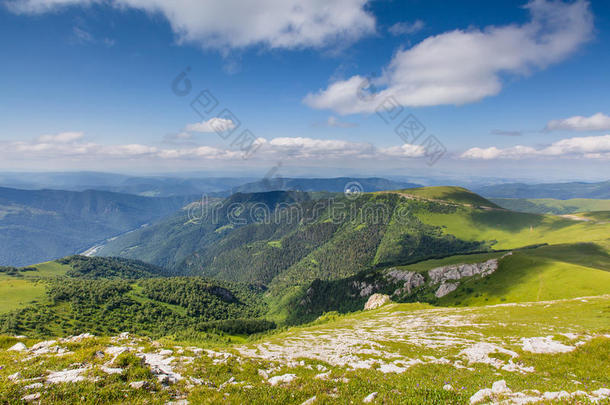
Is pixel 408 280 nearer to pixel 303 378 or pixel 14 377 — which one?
pixel 303 378

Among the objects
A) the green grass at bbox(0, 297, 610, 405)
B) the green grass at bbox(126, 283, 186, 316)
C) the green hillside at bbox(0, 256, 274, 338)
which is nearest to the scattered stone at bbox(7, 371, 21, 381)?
the green grass at bbox(0, 297, 610, 405)

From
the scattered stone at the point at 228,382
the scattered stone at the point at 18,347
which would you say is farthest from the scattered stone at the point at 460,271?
the scattered stone at the point at 18,347

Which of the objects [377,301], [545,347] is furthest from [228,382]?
[377,301]

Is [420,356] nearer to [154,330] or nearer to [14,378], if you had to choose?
[14,378]

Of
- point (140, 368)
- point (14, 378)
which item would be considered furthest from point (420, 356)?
point (14, 378)

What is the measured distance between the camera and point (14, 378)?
35.0 ft

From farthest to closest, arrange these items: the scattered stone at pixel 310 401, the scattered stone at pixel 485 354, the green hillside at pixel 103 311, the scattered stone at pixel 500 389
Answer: the green hillside at pixel 103 311
the scattered stone at pixel 485 354
the scattered stone at pixel 500 389
the scattered stone at pixel 310 401

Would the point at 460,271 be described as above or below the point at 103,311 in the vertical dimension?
above

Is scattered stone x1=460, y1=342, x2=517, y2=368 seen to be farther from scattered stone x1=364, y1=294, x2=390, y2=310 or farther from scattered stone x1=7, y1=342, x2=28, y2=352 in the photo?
scattered stone x1=364, y1=294, x2=390, y2=310

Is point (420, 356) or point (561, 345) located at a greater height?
point (561, 345)

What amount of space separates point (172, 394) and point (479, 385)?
17351mm

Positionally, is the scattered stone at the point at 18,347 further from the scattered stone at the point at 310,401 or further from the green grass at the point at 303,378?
the scattered stone at the point at 310,401

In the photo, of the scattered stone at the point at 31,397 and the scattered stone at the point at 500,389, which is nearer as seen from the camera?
the scattered stone at the point at 31,397

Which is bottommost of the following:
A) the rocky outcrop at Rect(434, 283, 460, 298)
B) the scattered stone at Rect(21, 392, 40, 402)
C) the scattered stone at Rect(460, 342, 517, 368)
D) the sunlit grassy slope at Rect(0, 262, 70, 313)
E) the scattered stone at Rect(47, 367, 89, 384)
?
the sunlit grassy slope at Rect(0, 262, 70, 313)
